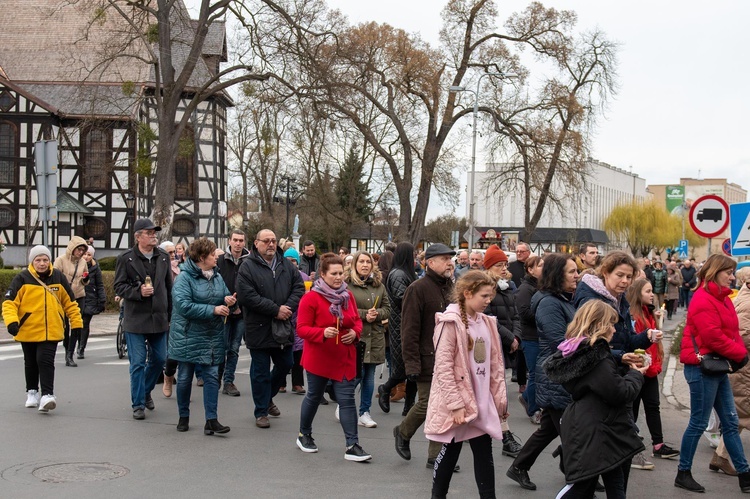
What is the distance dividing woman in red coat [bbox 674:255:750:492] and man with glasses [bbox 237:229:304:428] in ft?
12.8

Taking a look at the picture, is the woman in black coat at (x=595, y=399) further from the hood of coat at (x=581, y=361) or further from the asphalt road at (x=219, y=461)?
the asphalt road at (x=219, y=461)

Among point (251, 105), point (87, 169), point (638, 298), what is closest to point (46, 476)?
point (638, 298)

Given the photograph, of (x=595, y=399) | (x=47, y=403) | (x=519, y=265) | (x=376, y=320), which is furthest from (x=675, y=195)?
(x=595, y=399)

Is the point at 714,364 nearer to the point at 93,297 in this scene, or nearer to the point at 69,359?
the point at 69,359

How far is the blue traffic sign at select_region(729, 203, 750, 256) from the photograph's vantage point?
11188 mm

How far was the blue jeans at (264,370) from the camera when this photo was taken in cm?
924

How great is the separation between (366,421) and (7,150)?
3802 cm

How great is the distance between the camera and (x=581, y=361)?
5367mm

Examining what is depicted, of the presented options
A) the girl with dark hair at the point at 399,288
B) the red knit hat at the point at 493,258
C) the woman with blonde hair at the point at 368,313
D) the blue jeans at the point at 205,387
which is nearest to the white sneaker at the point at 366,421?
the woman with blonde hair at the point at 368,313

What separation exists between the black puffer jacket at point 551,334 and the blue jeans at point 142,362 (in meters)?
4.51

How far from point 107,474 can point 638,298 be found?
14.7 ft

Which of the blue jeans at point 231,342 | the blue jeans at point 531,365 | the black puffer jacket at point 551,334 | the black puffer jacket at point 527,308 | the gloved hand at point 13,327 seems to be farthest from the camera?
the blue jeans at point 231,342

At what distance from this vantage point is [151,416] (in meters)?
9.80

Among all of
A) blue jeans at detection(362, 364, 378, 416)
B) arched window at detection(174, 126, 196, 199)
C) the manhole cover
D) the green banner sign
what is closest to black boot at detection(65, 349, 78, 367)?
blue jeans at detection(362, 364, 378, 416)
